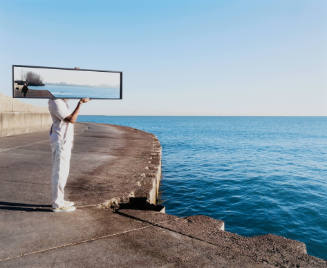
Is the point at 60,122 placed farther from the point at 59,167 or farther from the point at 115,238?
the point at 115,238

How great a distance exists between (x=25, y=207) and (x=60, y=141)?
1169mm

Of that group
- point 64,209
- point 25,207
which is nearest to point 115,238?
point 64,209

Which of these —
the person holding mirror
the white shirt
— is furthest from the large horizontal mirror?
the white shirt

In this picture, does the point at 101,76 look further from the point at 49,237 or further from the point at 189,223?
the point at 189,223

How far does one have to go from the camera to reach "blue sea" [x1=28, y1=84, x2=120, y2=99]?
9.62ft

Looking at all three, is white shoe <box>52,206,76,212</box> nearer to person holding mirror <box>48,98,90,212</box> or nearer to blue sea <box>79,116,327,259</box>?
person holding mirror <box>48,98,90,212</box>

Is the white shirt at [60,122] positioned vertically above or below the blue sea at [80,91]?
below

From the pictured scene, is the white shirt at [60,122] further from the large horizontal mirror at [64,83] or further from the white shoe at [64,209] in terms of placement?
the white shoe at [64,209]

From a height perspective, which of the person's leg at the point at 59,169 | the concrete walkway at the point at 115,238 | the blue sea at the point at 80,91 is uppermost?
the blue sea at the point at 80,91

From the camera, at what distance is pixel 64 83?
2996 mm

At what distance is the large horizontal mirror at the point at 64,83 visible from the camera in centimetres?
286

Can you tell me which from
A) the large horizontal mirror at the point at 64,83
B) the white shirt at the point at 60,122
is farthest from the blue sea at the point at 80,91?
the white shirt at the point at 60,122

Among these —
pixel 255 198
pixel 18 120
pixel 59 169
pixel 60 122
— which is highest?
pixel 60 122

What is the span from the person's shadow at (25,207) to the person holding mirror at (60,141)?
0.21m
